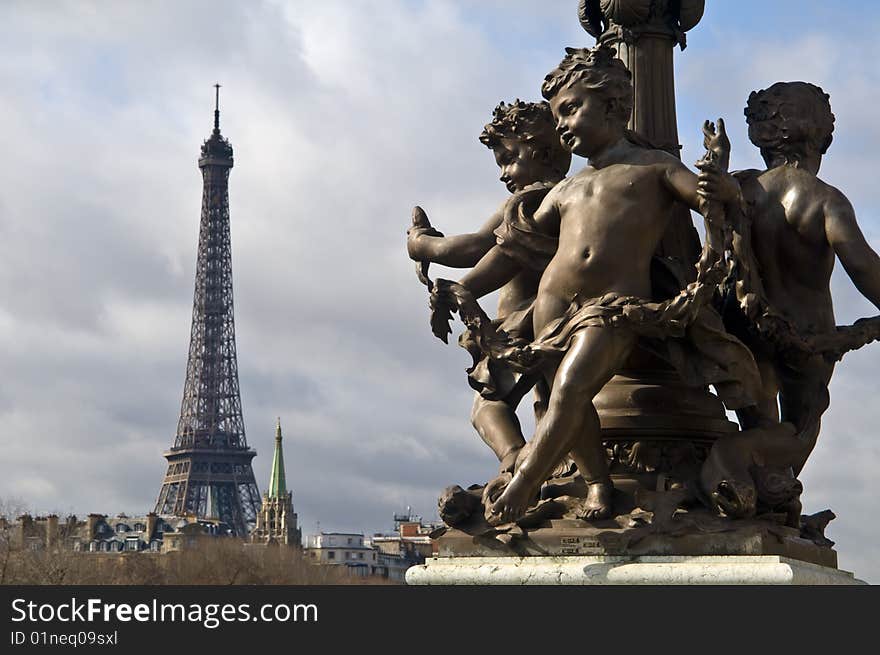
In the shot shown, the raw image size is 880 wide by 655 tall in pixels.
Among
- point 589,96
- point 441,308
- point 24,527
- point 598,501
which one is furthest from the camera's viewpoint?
point 24,527

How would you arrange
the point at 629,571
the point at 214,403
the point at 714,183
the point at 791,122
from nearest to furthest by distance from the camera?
the point at 629,571
the point at 714,183
the point at 791,122
the point at 214,403

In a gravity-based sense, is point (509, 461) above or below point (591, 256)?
below

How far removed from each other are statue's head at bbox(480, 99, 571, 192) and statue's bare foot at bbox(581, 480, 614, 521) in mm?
2238

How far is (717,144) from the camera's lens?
36.0 feet

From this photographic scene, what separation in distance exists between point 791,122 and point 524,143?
5.68ft

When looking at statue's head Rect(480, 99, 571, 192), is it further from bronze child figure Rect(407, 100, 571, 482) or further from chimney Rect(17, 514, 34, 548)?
chimney Rect(17, 514, 34, 548)

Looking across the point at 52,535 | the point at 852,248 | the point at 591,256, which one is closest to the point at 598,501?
the point at 591,256

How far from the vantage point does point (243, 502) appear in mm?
136500

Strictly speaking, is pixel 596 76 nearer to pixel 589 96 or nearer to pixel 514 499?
pixel 589 96

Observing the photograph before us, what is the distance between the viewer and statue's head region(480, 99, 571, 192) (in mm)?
12047

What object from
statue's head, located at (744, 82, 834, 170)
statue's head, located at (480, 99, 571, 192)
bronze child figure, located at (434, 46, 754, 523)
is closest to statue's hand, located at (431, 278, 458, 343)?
bronze child figure, located at (434, 46, 754, 523)

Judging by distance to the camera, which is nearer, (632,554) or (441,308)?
(632,554)
